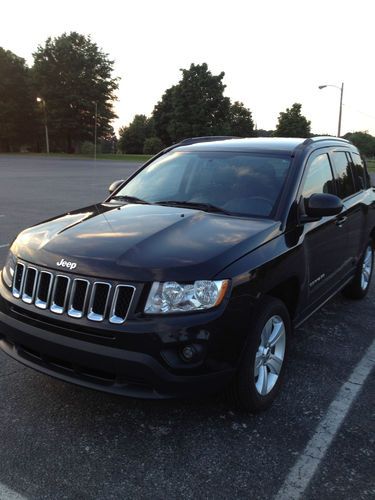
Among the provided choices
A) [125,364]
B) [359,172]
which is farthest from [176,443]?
[359,172]

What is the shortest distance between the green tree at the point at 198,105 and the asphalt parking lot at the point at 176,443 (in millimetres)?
61022

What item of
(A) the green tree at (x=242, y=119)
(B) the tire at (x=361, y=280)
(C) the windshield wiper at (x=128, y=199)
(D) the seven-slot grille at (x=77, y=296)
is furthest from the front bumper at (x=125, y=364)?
(A) the green tree at (x=242, y=119)

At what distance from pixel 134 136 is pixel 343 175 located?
262 feet

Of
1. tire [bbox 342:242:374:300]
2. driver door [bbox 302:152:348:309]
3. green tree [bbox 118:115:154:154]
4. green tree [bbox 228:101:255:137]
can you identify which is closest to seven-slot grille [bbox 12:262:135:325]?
driver door [bbox 302:152:348:309]

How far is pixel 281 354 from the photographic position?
11.1ft

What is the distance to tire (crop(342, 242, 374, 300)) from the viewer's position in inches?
214

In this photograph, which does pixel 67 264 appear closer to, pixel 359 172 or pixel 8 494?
pixel 8 494

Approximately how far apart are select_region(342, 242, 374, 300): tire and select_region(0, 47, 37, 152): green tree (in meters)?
65.0

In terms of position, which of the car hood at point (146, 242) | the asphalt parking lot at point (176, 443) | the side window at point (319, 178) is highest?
the side window at point (319, 178)

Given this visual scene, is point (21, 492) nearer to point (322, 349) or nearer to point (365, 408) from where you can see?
point (365, 408)

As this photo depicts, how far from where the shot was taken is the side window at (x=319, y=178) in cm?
395

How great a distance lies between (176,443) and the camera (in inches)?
113

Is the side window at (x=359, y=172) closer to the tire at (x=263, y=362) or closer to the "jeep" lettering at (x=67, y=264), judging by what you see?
the tire at (x=263, y=362)

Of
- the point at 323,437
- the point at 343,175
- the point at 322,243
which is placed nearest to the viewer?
the point at 323,437
